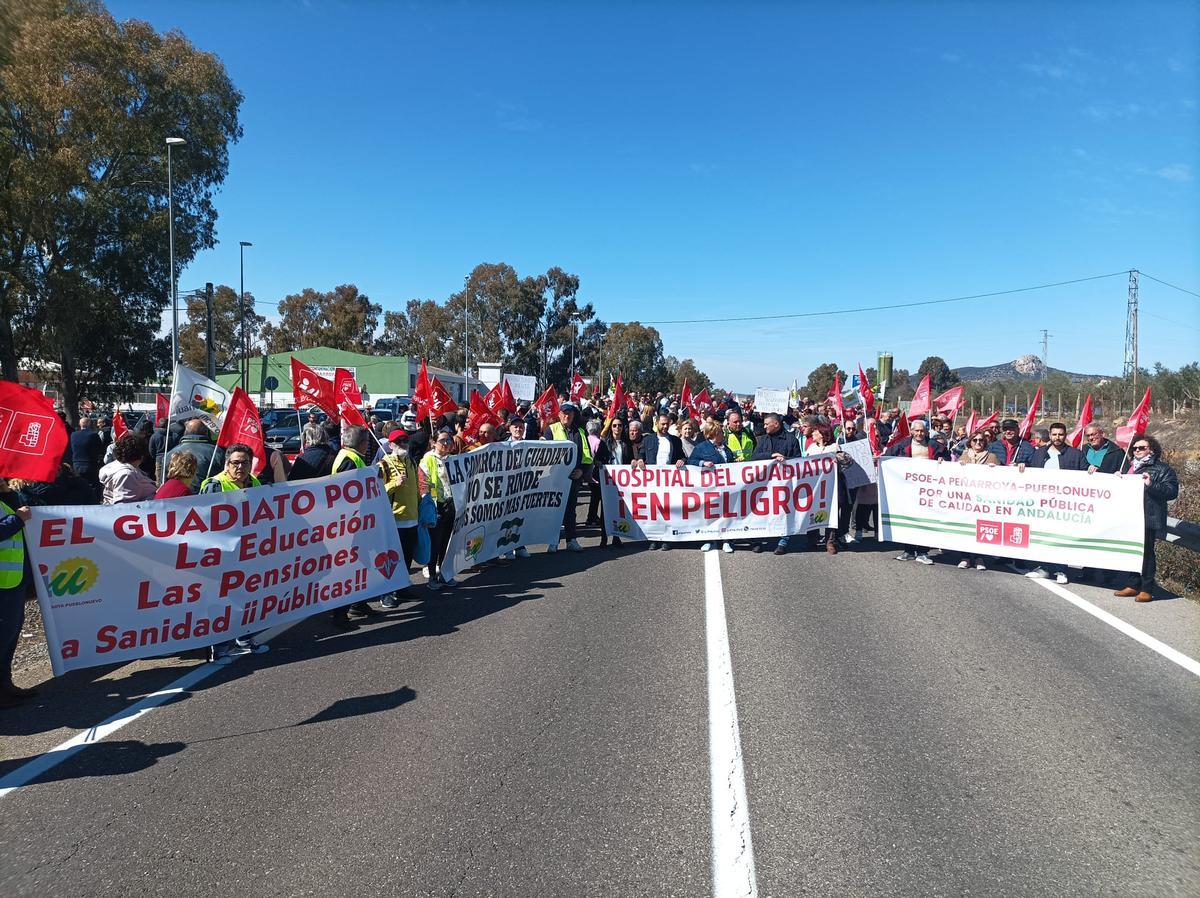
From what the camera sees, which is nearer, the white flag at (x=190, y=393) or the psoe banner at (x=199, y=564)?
the psoe banner at (x=199, y=564)

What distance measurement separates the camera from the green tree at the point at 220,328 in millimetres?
74500

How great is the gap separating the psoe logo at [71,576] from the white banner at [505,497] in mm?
3336

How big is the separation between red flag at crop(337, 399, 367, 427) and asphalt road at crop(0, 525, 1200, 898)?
3.61 m

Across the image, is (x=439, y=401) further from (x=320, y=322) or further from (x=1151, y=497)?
(x=320, y=322)

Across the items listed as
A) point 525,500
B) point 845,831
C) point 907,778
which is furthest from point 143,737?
point 525,500

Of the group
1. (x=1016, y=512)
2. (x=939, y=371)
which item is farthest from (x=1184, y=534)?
(x=939, y=371)

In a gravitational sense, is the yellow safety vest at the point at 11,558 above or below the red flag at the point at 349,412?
below

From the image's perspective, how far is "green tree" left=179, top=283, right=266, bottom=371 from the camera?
2933 inches

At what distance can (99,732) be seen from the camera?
447 centimetres

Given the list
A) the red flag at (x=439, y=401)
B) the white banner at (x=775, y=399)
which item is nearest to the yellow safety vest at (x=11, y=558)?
the red flag at (x=439, y=401)

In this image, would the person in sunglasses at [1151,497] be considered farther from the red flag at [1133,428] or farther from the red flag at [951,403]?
the red flag at [951,403]

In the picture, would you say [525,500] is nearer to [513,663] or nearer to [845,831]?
[513,663]

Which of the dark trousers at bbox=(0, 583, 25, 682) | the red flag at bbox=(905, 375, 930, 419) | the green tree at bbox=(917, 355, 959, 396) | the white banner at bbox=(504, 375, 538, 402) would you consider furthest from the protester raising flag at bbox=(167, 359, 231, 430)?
the green tree at bbox=(917, 355, 959, 396)

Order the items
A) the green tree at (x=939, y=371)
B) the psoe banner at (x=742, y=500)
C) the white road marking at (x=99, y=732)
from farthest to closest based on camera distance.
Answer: the green tree at (x=939, y=371), the psoe banner at (x=742, y=500), the white road marking at (x=99, y=732)
